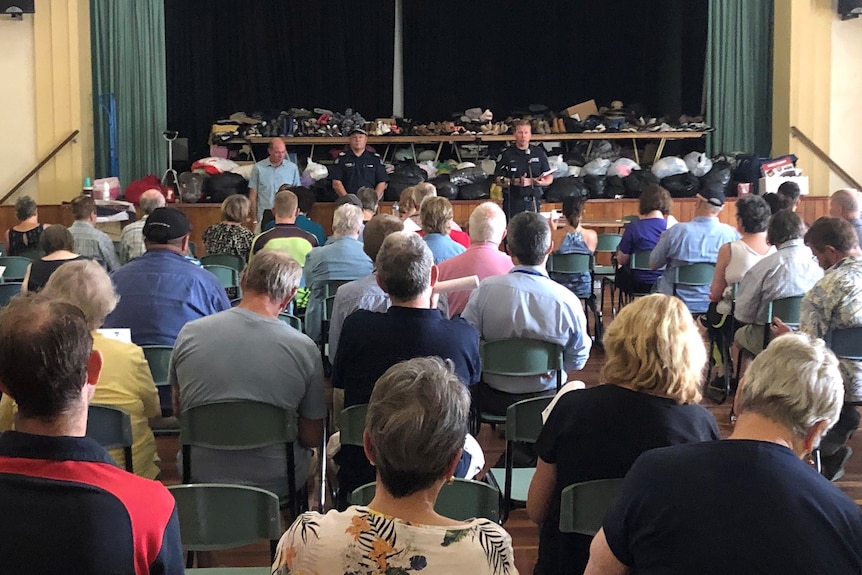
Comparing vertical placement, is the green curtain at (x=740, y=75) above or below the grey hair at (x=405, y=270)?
above

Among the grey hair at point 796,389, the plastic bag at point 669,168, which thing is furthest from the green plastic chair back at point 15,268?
the plastic bag at point 669,168

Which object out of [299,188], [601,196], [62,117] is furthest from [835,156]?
[62,117]

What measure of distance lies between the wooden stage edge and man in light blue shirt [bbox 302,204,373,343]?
4.86 metres

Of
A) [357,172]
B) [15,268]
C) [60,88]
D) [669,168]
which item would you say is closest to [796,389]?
[15,268]

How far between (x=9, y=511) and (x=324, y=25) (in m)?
12.6

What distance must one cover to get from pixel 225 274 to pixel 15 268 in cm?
152

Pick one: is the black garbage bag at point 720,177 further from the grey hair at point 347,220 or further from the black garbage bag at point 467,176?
the grey hair at point 347,220

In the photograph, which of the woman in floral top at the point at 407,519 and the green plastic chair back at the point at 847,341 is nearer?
the woman in floral top at the point at 407,519

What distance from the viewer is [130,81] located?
1108cm

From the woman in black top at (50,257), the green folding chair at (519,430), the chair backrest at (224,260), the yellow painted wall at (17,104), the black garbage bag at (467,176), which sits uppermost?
the yellow painted wall at (17,104)

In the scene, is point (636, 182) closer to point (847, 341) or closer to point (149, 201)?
point (149, 201)

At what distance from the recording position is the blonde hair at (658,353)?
2.46m

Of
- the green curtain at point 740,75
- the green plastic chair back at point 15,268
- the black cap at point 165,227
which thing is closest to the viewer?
the black cap at point 165,227

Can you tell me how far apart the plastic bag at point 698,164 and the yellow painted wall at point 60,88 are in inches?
273
